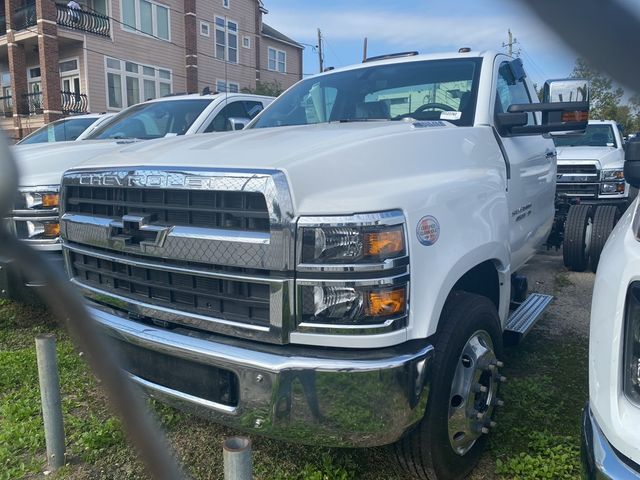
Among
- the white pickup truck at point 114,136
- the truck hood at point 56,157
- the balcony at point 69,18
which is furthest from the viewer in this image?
the balcony at point 69,18

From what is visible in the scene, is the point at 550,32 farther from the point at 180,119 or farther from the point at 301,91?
the point at 180,119

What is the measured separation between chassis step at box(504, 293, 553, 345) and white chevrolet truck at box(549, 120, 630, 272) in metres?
2.46

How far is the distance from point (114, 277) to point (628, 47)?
2.64m

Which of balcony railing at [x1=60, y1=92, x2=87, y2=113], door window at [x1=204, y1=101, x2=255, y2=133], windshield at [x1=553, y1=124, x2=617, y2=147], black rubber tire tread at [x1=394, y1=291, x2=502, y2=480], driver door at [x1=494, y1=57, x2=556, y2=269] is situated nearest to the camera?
black rubber tire tread at [x1=394, y1=291, x2=502, y2=480]

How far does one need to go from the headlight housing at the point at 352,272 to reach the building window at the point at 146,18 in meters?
26.6

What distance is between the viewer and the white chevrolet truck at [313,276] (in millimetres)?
2162

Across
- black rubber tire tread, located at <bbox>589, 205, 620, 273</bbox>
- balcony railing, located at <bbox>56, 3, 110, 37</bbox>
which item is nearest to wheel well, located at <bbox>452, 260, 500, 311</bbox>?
black rubber tire tread, located at <bbox>589, 205, 620, 273</bbox>

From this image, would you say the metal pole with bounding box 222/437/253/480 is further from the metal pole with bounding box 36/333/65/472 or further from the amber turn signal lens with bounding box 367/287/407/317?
the metal pole with bounding box 36/333/65/472

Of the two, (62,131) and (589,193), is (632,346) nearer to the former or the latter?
(589,193)

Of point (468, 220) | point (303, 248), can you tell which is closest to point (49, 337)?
point (303, 248)

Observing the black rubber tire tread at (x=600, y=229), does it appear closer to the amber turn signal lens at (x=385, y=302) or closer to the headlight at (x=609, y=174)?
the headlight at (x=609, y=174)

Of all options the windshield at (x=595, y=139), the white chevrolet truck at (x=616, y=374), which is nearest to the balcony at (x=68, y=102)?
the windshield at (x=595, y=139)

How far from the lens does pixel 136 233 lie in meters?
2.64

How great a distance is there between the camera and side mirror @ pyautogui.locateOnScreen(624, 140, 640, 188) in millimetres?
2301
